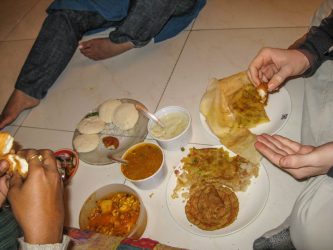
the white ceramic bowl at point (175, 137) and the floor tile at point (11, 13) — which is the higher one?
the floor tile at point (11, 13)

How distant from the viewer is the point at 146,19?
1.37 meters

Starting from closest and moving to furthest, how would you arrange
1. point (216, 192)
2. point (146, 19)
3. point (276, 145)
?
point (276, 145) → point (216, 192) → point (146, 19)

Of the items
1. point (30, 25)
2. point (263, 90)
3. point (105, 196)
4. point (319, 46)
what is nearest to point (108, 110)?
point (105, 196)

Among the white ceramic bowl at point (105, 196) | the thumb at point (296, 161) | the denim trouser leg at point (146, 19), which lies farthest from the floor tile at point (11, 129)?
the thumb at point (296, 161)

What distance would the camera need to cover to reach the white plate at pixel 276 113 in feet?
3.27

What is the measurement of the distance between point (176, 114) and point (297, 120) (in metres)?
0.39

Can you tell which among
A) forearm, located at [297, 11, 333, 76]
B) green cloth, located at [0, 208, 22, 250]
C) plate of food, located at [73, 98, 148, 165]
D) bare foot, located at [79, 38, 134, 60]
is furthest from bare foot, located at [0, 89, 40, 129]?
forearm, located at [297, 11, 333, 76]

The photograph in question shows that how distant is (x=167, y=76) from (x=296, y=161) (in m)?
0.81

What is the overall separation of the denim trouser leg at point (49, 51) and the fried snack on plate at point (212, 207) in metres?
Result: 0.98

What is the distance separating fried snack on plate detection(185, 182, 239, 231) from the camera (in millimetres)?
861

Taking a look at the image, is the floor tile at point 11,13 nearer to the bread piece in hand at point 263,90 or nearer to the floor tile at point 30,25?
the floor tile at point 30,25

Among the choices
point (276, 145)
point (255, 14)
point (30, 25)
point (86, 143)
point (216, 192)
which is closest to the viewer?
point (276, 145)

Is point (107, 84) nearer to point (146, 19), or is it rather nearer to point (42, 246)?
point (146, 19)

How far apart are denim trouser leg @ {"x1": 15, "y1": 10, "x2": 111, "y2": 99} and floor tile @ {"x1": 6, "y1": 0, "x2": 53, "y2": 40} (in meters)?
0.61
